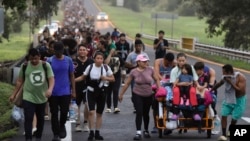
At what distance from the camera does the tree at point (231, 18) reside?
149 feet

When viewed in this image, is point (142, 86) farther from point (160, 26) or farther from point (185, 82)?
point (160, 26)

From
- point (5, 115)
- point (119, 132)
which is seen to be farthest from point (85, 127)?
point (5, 115)

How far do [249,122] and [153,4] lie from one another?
161 m

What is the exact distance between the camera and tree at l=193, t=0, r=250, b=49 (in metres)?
45.4

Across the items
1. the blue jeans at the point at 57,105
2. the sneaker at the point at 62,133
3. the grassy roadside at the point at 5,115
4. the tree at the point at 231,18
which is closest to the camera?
the blue jeans at the point at 57,105

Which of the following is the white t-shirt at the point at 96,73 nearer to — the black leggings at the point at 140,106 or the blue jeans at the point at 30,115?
the black leggings at the point at 140,106

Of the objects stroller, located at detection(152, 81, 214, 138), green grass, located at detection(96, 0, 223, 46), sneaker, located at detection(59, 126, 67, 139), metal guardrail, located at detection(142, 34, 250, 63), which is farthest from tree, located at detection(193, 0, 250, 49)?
green grass, located at detection(96, 0, 223, 46)

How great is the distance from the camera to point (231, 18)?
4691 cm

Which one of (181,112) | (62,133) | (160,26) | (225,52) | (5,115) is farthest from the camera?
Result: (160,26)

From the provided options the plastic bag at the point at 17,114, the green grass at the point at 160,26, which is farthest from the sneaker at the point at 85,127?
the green grass at the point at 160,26

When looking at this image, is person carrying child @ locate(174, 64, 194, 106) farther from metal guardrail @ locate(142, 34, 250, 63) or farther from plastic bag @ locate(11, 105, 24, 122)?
metal guardrail @ locate(142, 34, 250, 63)

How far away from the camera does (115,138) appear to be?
527 inches

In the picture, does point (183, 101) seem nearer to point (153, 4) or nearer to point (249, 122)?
point (249, 122)

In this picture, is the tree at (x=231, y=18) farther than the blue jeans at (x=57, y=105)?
Yes
